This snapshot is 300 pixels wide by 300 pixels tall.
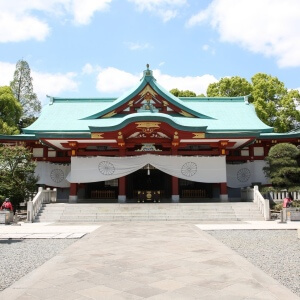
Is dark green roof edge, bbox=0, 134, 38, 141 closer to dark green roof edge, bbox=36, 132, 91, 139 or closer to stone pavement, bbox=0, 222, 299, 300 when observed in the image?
dark green roof edge, bbox=36, 132, 91, 139

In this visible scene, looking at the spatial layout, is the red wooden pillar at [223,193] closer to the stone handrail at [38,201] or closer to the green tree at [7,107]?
the stone handrail at [38,201]

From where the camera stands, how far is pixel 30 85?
153 ft

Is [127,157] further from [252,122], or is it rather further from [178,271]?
[178,271]

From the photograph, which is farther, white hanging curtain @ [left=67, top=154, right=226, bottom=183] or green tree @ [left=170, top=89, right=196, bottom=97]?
green tree @ [left=170, top=89, right=196, bottom=97]

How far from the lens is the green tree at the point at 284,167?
17.5 metres

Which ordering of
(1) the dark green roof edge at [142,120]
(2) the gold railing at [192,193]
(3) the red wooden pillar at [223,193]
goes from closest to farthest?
1. (1) the dark green roof edge at [142,120]
2. (3) the red wooden pillar at [223,193]
3. (2) the gold railing at [192,193]

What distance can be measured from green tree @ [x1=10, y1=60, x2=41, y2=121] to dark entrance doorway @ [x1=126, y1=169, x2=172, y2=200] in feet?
98.5

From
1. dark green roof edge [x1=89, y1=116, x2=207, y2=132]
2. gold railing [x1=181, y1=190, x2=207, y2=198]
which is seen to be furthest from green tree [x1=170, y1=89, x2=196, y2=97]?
dark green roof edge [x1=89, y1=116, x2=207, y2=132]

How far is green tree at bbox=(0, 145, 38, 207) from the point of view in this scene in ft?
58.6

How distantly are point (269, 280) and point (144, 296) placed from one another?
7.32 ft

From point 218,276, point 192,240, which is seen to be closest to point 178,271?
point 218,276

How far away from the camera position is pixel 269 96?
3562cm

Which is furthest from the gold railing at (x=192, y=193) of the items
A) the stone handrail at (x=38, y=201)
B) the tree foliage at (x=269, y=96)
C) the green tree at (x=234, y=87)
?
the green tree at (x=234, y=87)

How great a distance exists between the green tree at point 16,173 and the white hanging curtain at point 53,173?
2269 millimetres
